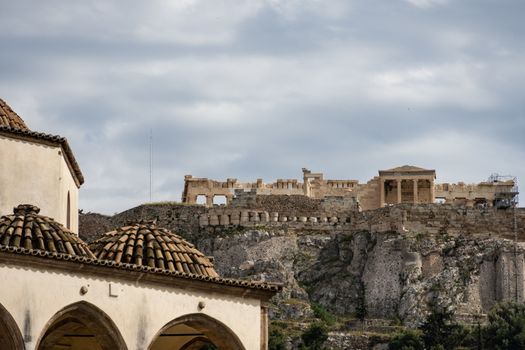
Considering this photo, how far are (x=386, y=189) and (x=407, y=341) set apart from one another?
18.5m

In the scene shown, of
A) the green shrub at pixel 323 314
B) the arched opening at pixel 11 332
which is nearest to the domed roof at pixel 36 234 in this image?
the arched opening at pixel 11 332

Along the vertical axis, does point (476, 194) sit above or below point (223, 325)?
above

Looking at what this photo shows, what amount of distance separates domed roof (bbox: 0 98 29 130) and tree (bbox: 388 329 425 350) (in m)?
39.3

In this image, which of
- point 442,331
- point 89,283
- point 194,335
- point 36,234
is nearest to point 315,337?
point 442,331

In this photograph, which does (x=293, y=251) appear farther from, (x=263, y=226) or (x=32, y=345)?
(x=32, y=345)

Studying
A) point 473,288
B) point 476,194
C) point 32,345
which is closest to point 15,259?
point 32,345

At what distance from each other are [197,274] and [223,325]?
1318mm

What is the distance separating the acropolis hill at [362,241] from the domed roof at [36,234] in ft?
142

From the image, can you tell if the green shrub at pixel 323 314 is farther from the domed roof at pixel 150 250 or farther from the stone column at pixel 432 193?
the domed roof at pixel 150 250

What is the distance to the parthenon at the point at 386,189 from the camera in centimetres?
9638

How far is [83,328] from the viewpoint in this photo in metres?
41.0

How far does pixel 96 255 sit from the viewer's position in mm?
40531

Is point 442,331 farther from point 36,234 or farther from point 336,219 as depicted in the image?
point 36,234

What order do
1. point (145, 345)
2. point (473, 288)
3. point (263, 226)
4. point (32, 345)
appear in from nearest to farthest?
point (32, 345)
point (145, 345)
point (473, 288)
point (263, 226)
